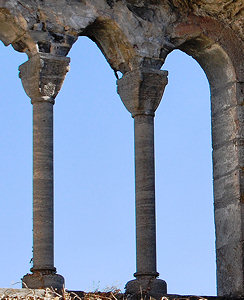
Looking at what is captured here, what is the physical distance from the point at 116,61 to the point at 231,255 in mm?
2805

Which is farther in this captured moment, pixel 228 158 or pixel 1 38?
pixel 228 158

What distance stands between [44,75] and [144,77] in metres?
1.38

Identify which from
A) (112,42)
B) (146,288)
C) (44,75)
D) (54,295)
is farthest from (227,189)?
(54,295)

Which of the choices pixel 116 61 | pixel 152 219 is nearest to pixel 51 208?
pixel 152 219

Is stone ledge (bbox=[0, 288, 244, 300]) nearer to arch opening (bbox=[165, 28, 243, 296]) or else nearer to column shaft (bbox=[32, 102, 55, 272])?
column shaft (bbox=[32, 102, 55, 272])

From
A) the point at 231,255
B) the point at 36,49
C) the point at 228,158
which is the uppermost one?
the point at 36,49

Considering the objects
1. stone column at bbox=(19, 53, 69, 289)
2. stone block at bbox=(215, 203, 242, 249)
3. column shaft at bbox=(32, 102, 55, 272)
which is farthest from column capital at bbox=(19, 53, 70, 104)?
stone block at bbox=(215, 203, 242, 249)

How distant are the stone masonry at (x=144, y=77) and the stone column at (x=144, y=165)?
12mm

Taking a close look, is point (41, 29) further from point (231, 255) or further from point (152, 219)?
point (231, 255)

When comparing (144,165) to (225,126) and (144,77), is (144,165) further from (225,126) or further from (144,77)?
(225,126)

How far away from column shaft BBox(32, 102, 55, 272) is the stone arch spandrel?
2.31 metres

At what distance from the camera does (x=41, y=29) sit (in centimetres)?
1434

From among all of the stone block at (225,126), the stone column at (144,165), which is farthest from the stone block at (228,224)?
the stone column at (144,165)

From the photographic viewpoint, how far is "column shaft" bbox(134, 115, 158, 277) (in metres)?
14.5
